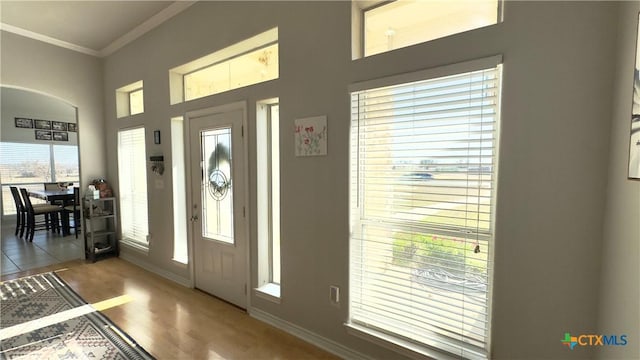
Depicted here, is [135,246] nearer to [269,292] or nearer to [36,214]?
[269,292]

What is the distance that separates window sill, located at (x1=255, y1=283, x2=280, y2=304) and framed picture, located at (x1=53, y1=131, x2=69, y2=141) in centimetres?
803

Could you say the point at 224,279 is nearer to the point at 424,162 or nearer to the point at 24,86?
the point at 424,162

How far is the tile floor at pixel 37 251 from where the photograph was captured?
4.14 meters

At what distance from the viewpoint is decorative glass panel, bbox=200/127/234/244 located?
291cm

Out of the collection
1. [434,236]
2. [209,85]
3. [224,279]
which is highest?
[209,85]

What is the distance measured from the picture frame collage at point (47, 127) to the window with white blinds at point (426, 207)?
28.0ft

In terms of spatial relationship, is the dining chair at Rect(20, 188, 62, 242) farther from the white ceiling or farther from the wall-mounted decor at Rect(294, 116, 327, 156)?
the wall-mounted decor at Rect(294, 116, 327, 156)

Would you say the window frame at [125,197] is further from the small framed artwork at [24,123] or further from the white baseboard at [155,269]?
the small framed artwork at [24,123]

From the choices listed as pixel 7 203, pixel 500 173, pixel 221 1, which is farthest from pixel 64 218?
pixel 500 173

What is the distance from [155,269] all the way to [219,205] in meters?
1.67

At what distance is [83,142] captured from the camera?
4355 millimetres

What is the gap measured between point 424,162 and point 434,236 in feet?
1.51

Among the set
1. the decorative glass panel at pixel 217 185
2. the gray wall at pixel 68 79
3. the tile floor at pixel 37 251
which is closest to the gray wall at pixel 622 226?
the decorative glass panel at pixel 217 185

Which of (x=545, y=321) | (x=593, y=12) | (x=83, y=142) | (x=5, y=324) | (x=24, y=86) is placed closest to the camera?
(x=593, y=12)
